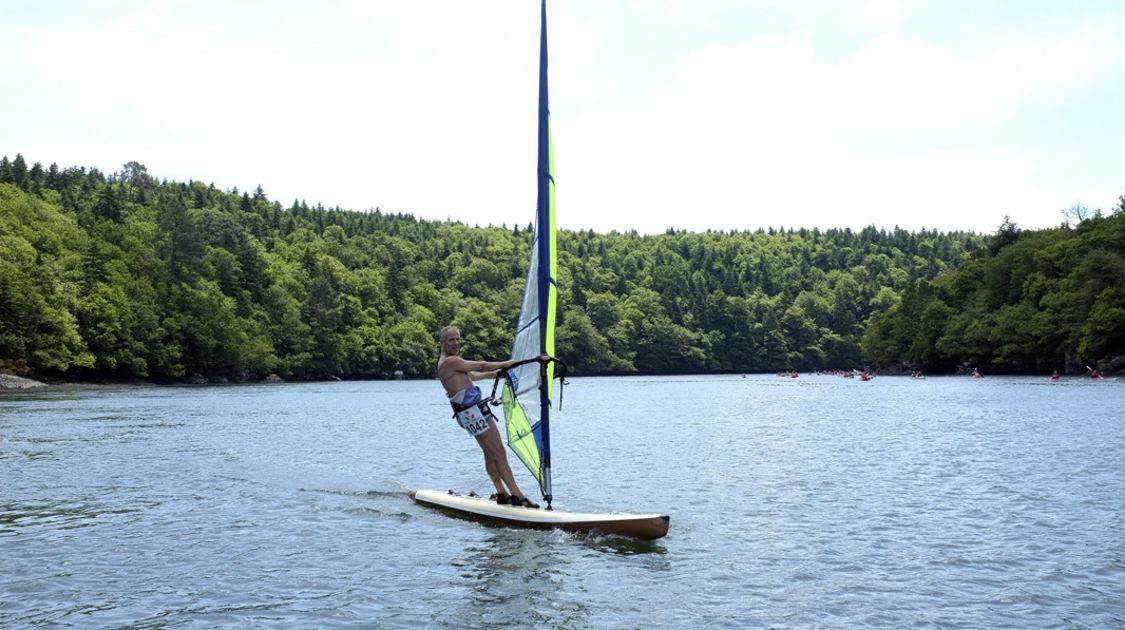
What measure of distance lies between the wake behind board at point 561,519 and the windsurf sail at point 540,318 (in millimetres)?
1247

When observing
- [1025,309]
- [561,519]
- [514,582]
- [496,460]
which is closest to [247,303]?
[1025,309]

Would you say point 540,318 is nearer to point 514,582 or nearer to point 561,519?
point 561,519

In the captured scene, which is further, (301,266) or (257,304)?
(301,266)

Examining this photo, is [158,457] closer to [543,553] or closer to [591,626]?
[543,553]

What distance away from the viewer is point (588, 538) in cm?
1820

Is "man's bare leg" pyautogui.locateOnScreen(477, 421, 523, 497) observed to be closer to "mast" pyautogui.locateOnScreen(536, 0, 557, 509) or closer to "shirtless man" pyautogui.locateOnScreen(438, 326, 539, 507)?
"shirtless man" pyautogui.locateOnScreen(438, 326, 539, 507)

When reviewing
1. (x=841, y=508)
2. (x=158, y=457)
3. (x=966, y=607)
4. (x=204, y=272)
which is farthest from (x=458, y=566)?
(x=204, y=272)

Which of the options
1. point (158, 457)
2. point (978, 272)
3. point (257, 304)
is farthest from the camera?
point (257, 304)

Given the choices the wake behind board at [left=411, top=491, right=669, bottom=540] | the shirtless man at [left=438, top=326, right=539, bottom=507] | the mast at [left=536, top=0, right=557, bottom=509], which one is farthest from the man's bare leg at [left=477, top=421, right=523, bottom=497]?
the mast at [left=536, top=0, right=557, bottom=509]

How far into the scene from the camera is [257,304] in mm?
162875

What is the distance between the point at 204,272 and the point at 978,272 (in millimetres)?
116925

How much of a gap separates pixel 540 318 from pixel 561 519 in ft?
12.6

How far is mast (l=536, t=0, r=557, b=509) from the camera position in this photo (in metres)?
17.6

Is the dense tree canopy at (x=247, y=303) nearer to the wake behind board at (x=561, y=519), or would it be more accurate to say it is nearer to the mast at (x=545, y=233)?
the wake behind board at (x=561, y=519)
